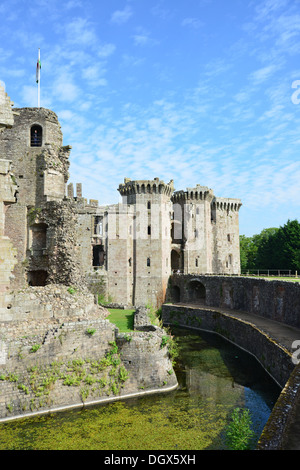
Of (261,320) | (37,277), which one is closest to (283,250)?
(261,320)

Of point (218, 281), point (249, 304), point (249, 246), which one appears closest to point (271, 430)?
point (249, 304)

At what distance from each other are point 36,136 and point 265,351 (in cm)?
1647

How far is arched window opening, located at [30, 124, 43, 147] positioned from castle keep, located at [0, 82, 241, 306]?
0.17 feet

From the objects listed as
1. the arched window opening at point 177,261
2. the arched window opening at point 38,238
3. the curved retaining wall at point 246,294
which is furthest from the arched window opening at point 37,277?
the arched window opening at point 177,261

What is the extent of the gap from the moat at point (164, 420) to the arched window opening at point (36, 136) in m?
12.7

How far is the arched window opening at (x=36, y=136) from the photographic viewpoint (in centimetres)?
1784

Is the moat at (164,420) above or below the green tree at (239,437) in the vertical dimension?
below

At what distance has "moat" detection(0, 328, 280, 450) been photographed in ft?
33.1

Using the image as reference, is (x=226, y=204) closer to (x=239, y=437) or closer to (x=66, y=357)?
(x=66, y=357)

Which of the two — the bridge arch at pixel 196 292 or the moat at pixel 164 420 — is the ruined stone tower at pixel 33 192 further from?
the bridge arch at pixel 196 292

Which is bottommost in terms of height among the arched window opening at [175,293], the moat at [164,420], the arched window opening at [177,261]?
the moat at [164,420]

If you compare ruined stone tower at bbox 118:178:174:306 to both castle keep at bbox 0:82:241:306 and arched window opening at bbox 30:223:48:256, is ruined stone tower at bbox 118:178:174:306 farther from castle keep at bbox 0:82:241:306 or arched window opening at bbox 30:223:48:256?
arched window opening at bbox 30:223:48:256

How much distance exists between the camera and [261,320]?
2442 cm

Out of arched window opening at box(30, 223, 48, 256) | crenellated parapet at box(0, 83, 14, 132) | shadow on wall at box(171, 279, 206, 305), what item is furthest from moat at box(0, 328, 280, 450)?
shadow on wall at box(171, 279, 206, 305)
